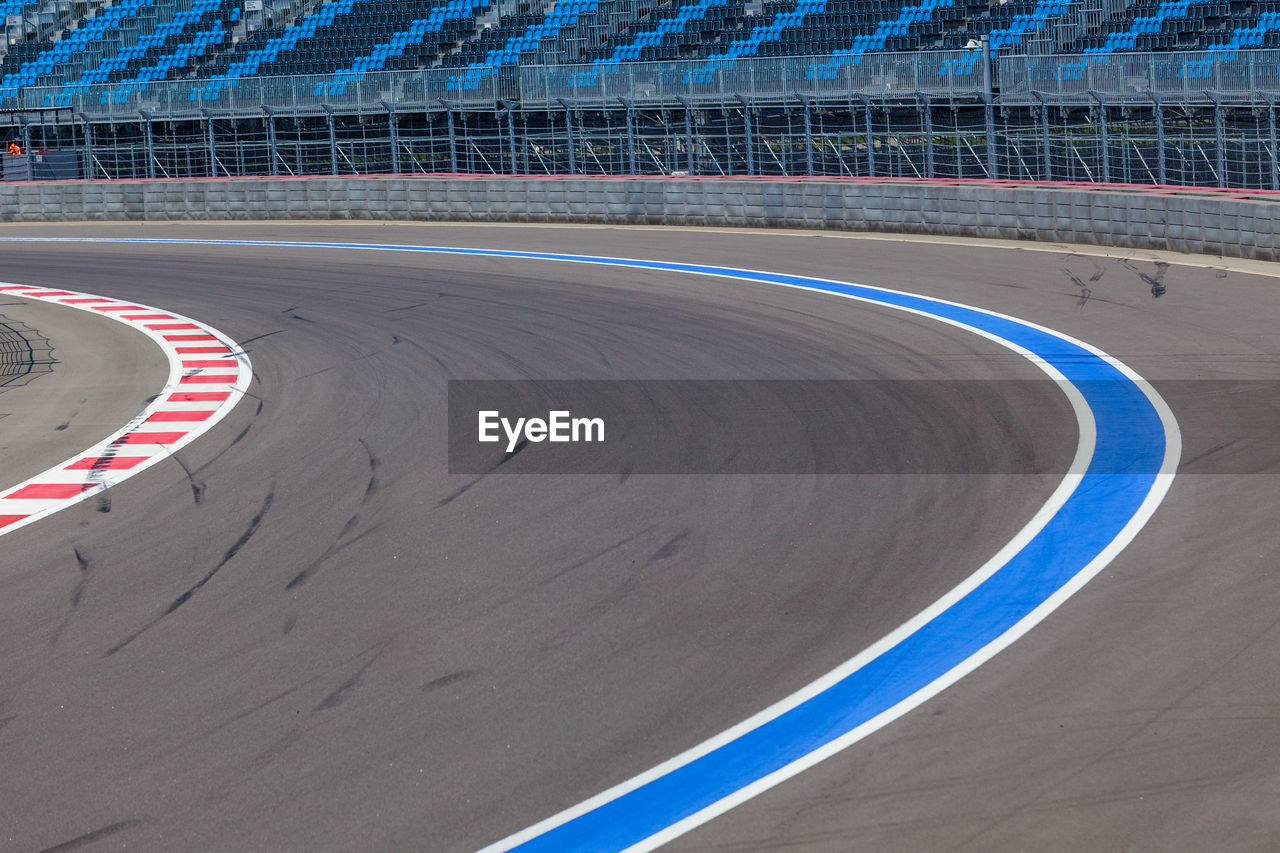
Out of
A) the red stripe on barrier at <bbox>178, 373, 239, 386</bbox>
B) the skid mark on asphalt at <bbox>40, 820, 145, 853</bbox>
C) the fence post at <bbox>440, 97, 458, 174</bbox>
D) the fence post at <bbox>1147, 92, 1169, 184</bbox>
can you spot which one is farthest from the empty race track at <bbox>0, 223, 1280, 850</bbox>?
the fence post at <bbox>440, 97, 458, 174</bbox>

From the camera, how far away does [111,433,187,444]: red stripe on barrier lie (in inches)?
440

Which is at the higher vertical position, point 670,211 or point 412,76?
point 412,76

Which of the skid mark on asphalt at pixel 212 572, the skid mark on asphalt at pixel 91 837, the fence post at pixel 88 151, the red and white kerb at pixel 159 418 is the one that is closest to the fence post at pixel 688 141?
the red and white kerb at pixel 159 418

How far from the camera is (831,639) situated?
22.3ft

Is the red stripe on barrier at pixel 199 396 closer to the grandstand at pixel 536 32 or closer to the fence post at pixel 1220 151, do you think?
the fence post at pixel 1220 151

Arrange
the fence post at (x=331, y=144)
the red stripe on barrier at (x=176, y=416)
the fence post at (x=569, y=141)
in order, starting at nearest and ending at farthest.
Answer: the red stripe on barrier at (x=176, y=416) < the fence post at (x=569, y=141) < the fence post at (x=331, y=144)

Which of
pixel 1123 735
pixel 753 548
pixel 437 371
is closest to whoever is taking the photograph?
pixel 1123 735

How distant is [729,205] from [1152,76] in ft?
23.7

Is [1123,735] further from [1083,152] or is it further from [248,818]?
[1083,152]

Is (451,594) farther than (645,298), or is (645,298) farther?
(645,298)

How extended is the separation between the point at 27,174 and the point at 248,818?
3326 cm

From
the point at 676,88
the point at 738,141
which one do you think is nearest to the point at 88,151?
the point at 676,88

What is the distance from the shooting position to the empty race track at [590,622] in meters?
5.30

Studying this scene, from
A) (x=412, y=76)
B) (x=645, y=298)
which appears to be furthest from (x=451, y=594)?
(x=412, y=76)
